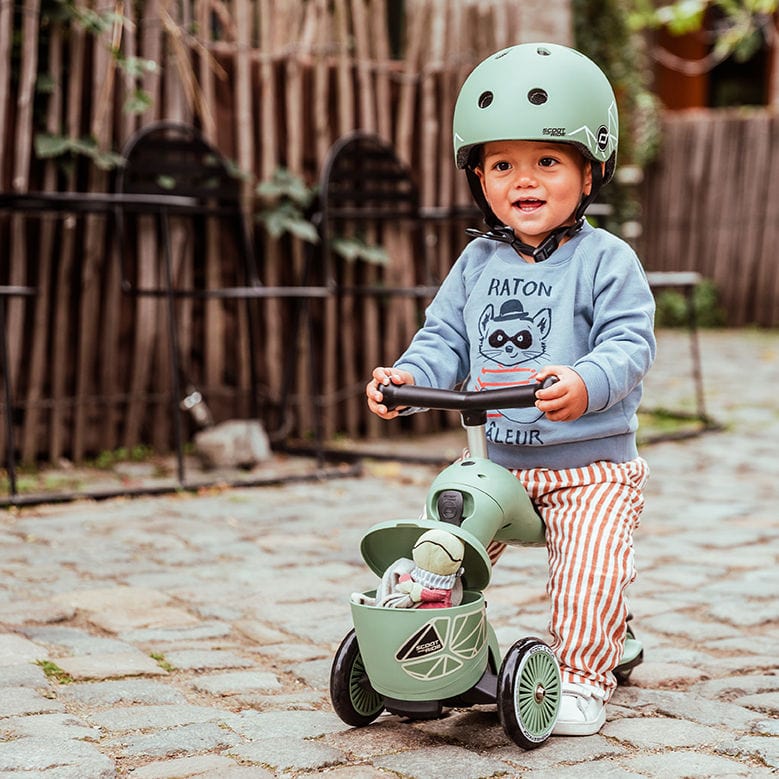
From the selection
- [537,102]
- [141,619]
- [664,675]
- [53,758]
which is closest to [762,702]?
[664,675]

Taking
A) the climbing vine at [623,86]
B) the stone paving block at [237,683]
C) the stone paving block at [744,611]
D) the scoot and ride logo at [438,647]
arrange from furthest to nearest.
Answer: the climbing vine at [623,86]
the stone paving block at [744,611]
the stone paving block at [237,683]
the scoot and ride logo at [438,647]

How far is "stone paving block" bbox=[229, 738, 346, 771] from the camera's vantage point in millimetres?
2535

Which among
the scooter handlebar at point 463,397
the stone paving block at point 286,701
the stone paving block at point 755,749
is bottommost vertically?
the stone paving block at point 286,701

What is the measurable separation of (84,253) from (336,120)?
1512 mm

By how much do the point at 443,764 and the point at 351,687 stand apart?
0.88ft

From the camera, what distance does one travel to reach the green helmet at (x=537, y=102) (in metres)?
2.75

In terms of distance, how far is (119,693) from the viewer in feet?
9.75

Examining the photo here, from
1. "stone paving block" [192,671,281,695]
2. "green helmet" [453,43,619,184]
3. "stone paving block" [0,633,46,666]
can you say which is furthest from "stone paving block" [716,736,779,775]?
"stone paving block" [0,633,46,666]

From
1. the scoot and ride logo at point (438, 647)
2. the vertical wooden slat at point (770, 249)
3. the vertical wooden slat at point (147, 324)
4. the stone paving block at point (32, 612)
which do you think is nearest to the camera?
the scoot and ride logo at point (438, 647)

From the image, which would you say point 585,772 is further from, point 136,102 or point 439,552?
point 136,102

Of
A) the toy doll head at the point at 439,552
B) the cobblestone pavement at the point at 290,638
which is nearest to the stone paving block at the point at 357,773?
the cobblestone pavement at the point at 290,638

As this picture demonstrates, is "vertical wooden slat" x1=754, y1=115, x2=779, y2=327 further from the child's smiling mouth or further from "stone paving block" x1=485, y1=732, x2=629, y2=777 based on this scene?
"stone paving block" x1=485, y1=732, x2=629, y2=777

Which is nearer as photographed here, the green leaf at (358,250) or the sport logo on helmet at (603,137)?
the sport logo on helmet at (603,137)

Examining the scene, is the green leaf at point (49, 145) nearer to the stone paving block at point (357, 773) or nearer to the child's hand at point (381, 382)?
the child's hand at point (381, 382)
